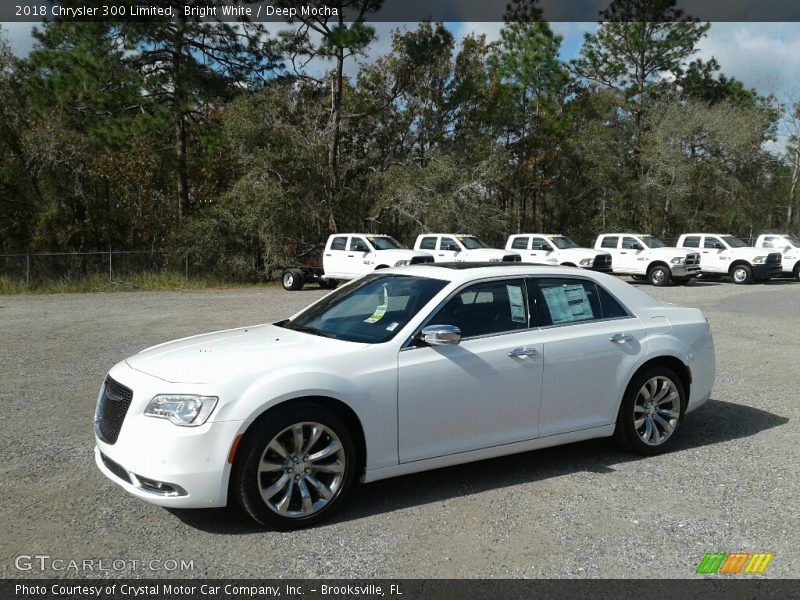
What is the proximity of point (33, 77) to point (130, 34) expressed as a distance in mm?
3524

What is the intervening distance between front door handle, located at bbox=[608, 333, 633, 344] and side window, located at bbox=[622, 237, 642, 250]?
22.3 m

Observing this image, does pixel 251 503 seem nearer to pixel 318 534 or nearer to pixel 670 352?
pixel 318 534

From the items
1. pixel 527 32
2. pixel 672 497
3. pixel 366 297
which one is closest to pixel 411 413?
pixel 366 297

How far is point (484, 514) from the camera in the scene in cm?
444

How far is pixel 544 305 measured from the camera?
17.7 feet

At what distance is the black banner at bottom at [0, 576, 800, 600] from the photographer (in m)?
3.44

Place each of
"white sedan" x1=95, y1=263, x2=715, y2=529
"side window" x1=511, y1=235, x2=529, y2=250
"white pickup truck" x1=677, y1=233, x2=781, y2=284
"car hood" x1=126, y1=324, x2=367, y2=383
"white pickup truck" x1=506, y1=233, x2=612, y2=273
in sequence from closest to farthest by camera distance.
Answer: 1. "white sedan" x1=95, y1=263, x2=715, y2=529
2. "car hood" x1=126, y1=324, x2=367, y2=383
3. "white pickup truck" x1=506, y1=233, x2=612, y2=273
4. "white pickup truck" x1=677, y1=233, x2=781, y2=284
5. "side window" x1=511, y1=235, x2=529, y2=250

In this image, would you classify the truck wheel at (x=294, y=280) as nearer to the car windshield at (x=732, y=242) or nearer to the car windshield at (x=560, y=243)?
the car windshield at (x=560, y=243)

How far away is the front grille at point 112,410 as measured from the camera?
168 inches

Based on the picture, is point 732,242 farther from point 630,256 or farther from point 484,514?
point 484,514

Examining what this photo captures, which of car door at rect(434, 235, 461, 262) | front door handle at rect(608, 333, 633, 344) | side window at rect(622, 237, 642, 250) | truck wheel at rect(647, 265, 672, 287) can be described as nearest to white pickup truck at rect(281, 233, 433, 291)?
car door at rect(434, 235, 461, 262)

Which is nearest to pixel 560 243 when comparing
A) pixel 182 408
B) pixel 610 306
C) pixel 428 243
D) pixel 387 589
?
pixel 428 243

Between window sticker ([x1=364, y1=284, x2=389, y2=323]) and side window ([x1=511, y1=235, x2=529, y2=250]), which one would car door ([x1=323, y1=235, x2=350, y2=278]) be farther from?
window sticker ([x1=364, y1=284, x2=389, y2=323])

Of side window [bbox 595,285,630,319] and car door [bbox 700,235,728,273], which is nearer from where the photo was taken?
side window [bbox 595,285,630,319]
